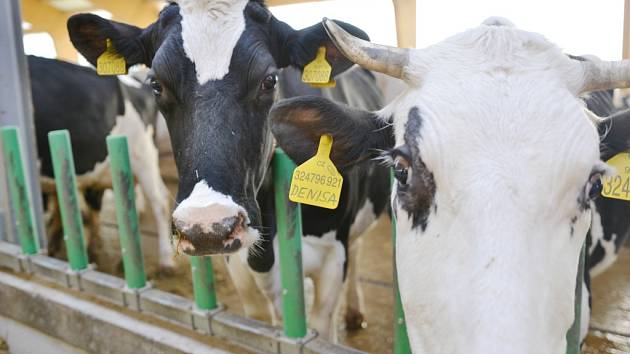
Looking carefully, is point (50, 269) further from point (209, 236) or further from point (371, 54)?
point (371, 54)

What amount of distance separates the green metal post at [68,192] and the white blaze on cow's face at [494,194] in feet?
7.14

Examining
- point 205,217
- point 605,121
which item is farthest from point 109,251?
point 605,121

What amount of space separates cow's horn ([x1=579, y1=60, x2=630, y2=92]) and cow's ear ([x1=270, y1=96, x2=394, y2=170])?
21.4 inches

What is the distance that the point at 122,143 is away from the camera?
8.43 feet

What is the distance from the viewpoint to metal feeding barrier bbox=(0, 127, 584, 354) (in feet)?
6.91

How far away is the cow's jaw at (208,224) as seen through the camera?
5.54ft

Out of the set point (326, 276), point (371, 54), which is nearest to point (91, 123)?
point (326, 276)

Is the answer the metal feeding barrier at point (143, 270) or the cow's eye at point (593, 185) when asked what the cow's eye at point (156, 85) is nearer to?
the metal feeding barrier at point (143, 270)

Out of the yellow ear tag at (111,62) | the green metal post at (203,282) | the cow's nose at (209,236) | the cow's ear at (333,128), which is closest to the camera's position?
the cow's ear at (333,128)

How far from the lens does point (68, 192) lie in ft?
9.64

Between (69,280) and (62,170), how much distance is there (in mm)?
673

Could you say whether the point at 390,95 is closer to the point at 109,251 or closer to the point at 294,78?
the point at 294,78

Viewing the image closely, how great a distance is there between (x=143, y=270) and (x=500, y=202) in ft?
7.01

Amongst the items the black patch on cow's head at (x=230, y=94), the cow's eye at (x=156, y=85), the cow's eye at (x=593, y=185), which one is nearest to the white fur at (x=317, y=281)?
the black patch on cow's head at (x=230, y=94)
